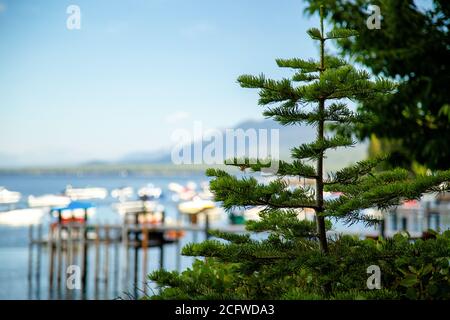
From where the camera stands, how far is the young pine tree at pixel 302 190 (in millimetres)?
3658

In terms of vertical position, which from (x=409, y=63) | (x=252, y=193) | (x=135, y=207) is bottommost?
(x=135, y=207)

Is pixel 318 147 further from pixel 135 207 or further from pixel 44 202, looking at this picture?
pixel 135 207

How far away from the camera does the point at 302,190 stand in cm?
389

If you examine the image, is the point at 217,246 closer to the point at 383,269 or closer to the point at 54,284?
the point at 383,269

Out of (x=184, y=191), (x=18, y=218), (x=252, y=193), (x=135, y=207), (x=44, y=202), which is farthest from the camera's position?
(x=184, y=191)


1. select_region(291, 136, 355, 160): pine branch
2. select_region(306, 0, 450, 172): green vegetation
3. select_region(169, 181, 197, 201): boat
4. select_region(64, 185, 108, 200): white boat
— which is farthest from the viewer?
select_region(169, 181, 197, 201): boat

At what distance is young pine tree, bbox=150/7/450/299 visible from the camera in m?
3.66

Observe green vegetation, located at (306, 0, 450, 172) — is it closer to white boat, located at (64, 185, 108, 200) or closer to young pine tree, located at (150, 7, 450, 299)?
young pine tree, located at (150, 7, 450, 299)

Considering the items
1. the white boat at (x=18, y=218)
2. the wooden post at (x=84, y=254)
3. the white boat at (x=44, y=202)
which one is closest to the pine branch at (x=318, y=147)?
the white boat at (x=44, y=202)

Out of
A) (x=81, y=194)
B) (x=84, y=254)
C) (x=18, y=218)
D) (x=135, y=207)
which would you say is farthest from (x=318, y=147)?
(x=18, y=218)

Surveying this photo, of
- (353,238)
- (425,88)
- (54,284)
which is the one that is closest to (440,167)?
(425,88)

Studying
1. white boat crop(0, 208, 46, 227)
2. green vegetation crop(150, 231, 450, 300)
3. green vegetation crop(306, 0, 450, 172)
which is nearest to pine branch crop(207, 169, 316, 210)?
green vegetation crop(150, 231, 450, 300)
